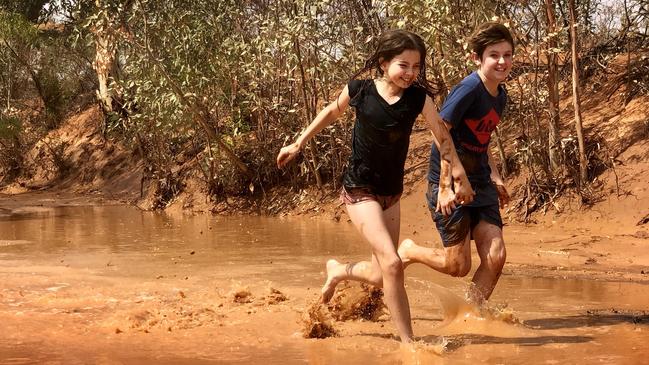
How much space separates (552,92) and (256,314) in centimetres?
523

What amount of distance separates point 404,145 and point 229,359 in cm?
142

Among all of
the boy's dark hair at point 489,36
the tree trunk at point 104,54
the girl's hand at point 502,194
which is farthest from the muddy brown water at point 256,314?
the tree trunk at point 104,54

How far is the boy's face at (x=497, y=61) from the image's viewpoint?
193 inches

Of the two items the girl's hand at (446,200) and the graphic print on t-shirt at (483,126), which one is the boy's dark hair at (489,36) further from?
the girl's hand at (446,200)

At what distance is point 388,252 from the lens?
14.5ft

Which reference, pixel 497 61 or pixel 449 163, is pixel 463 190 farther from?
pixel 497 61

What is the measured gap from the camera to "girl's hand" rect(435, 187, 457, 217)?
4.57m

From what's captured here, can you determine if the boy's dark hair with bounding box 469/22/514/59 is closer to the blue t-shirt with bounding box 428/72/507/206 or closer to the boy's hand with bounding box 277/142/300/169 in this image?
the blue t-shirt with bounding box 428/72/507/206

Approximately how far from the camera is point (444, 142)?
14.9 feet

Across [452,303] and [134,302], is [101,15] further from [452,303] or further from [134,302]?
[452,303]

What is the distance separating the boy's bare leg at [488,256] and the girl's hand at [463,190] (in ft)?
1.40

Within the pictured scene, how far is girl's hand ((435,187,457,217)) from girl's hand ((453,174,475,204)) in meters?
0.03

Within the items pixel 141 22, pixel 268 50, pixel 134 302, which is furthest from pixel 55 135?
pixel 134 302

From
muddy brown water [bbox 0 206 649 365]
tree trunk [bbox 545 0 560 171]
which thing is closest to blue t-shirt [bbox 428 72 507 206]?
muddy brown water [bbox 0 206 649 365]
